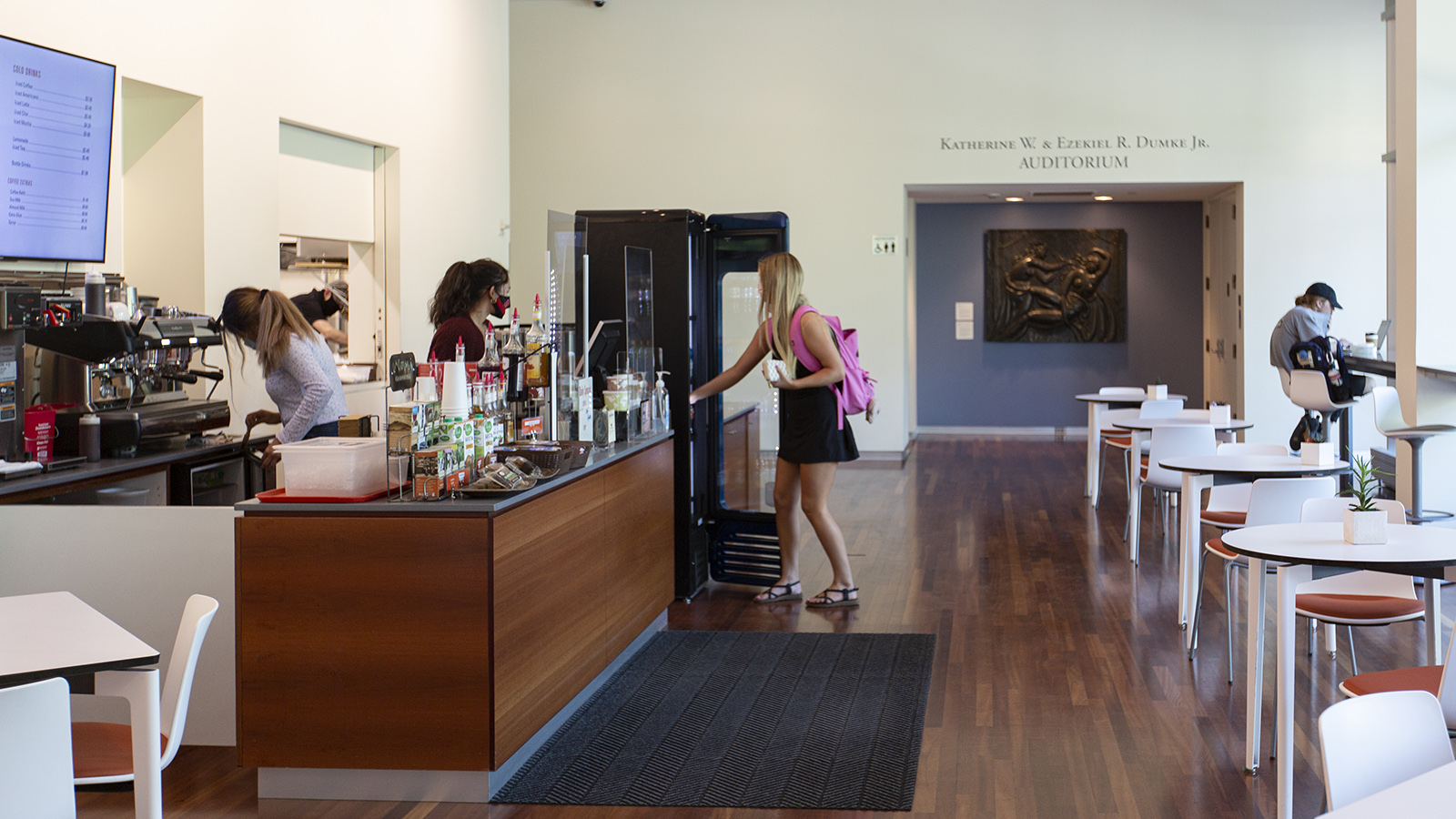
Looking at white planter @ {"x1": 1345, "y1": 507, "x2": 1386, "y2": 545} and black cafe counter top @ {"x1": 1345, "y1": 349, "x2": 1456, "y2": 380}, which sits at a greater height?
black cafe counter top @ {"x1": 1345, "y1": 349, "x2": 1456, "y2": 380}

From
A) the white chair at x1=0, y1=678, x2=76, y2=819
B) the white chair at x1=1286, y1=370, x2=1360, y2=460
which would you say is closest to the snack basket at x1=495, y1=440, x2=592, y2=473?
the white chair at x1=0, y1=678, x2=76, y2=819

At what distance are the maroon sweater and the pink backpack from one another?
1.45 metres

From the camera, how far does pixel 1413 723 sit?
6.60 feet

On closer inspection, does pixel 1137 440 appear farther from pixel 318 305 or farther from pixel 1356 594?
pixel 318 305

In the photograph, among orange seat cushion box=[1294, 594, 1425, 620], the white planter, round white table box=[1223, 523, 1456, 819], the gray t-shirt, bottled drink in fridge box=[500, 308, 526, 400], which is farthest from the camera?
the gray t-shirt

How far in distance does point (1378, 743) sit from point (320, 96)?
6828mm

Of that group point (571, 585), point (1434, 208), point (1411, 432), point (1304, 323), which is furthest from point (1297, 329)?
point (571, 585)

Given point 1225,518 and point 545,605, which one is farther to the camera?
point 1225,518

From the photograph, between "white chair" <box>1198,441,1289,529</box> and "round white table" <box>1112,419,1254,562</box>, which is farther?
"round white table" <box>1112,419,1254,562</box>

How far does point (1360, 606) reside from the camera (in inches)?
154

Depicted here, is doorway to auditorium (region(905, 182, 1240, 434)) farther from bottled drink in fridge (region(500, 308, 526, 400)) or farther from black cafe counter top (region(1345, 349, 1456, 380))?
bottled drink in fridge (region(500, 308, 526, 400))

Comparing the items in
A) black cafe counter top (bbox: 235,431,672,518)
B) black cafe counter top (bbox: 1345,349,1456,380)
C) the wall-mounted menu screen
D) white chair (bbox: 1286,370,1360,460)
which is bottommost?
black cafe counter top (bbox: 235,431,672,518)

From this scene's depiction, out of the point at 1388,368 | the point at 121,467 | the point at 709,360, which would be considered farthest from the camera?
the point at 1388,368

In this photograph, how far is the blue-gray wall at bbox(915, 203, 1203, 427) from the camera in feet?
46.6
